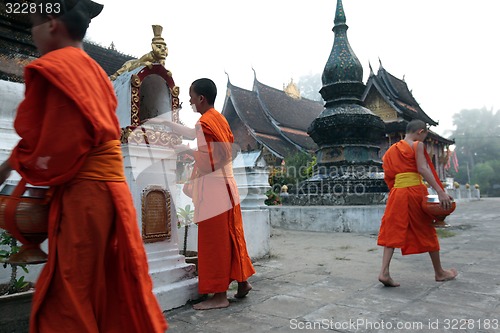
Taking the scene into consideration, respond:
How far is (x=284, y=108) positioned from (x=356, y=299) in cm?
2203

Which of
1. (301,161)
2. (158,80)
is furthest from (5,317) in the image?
(301,161)

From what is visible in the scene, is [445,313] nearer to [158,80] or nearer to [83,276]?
[83,276]

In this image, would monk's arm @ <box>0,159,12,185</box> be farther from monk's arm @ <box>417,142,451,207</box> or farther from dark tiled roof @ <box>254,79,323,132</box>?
dark tiled roof @ <box>254,79,323,132</box>

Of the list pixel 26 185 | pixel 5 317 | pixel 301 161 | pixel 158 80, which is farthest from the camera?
pixel 301 161

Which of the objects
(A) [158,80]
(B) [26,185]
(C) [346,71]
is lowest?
(B) [26,185]

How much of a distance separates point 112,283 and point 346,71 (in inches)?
325

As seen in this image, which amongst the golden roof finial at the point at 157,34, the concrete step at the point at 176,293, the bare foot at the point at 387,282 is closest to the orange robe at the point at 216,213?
the concrete step at the point at 176,293

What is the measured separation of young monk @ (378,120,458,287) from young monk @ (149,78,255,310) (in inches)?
51.6

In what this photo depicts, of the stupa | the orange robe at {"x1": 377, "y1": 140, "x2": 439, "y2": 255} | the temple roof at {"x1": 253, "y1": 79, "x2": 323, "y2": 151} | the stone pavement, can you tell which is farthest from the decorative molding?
the temple roof at {"x1": 253, "y1": 79, "x2": 323, "y2": 151}

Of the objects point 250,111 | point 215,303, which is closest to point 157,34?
point 215,303

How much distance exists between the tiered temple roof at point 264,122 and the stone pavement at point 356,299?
47.2 feet

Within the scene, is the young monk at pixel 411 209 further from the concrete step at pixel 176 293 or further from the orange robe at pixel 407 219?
the concrete step at pixel 176 293

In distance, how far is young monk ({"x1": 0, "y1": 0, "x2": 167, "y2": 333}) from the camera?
1403mm

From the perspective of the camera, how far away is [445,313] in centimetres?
247
